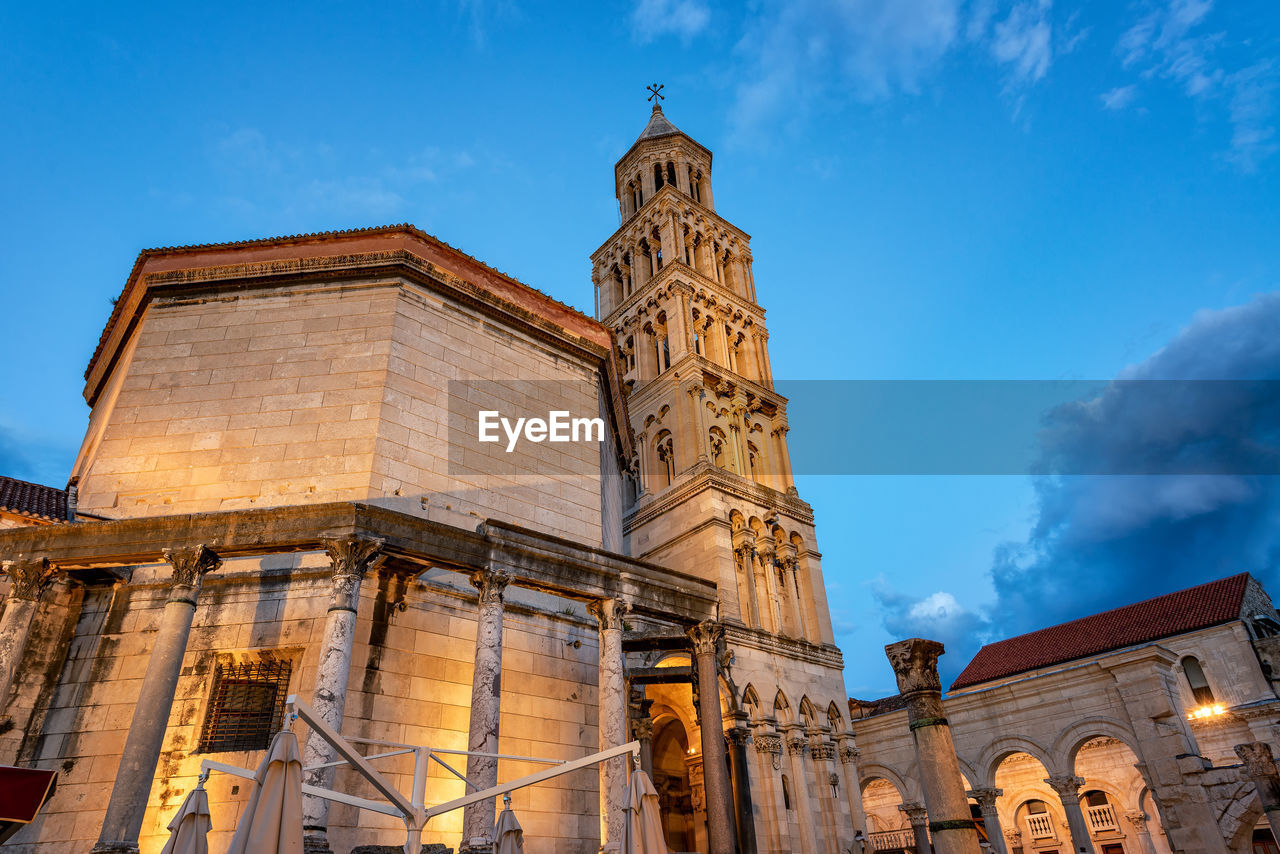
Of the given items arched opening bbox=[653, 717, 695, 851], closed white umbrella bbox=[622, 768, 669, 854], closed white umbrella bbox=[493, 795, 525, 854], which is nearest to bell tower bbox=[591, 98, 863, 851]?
arched opening bbox=[653, 717, 695, 851]

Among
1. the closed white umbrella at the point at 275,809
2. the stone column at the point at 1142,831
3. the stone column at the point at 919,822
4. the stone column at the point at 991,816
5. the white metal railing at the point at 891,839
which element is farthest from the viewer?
the white metal railing at the point at 891,839

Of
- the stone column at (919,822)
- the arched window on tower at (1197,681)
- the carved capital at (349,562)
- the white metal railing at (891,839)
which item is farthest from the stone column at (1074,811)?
the carved capital at (349,562)

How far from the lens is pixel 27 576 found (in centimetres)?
1220

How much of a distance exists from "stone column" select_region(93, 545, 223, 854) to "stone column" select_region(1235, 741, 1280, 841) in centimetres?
2103

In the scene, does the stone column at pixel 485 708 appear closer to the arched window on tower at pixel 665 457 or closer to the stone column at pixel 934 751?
the stone column at pixel 934 751

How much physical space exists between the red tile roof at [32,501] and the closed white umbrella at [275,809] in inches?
412

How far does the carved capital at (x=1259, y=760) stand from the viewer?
1622 centimetres

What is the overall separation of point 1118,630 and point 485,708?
112 feet

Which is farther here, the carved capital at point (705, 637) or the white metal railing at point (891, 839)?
the white metal railing at point (891, 839)

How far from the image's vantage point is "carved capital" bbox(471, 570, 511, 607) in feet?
42.2

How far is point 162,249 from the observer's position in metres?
18.0

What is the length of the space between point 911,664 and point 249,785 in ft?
34.6

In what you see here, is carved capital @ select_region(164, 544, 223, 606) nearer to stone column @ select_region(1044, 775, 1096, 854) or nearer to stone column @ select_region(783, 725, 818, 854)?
stone column @ select_region(783, 725, 818, 854)

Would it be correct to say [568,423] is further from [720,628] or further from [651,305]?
[651,305]
